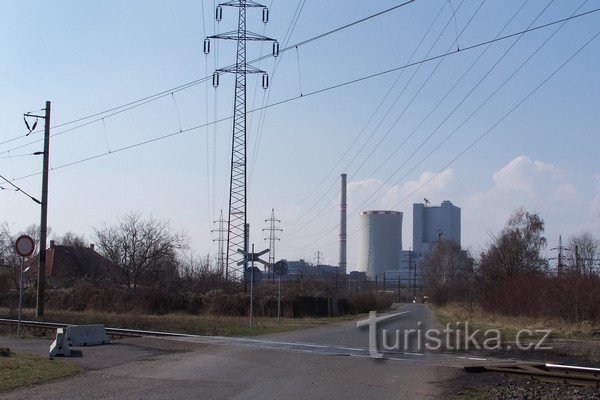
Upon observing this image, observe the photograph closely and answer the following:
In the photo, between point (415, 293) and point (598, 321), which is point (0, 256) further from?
point (415, 293)

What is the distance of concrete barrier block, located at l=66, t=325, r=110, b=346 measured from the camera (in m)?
20.1

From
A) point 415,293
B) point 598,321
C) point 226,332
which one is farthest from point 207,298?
point 415,293

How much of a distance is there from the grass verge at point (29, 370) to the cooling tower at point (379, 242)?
176 m

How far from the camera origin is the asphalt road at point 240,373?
11734 mm

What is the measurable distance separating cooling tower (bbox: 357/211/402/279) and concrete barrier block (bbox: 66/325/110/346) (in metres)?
171

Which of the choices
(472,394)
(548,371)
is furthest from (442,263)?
(472,394)

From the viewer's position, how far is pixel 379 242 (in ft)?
649

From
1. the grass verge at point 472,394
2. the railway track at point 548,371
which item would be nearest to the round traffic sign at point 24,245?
the railway track at point 548,371

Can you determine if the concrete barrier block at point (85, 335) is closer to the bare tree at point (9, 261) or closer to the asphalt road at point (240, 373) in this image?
the asphalt road at point (240, 373)

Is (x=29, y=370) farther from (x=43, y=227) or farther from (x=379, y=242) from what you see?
(x=379, y=242)

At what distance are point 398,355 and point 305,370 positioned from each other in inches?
163

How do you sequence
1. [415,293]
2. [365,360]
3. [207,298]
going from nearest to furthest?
[365,360] < [207,298] < [415,293]

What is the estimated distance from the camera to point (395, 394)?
11.8 m

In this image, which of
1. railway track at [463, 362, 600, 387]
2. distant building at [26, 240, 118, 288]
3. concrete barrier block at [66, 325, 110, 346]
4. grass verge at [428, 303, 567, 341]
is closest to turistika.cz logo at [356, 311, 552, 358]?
grass verge at [428, 303, 567, 341]
